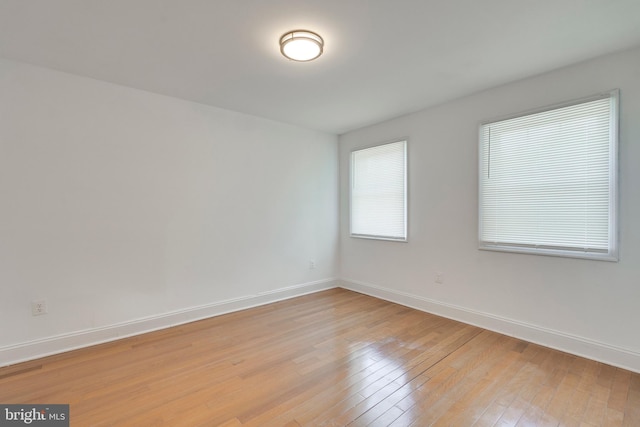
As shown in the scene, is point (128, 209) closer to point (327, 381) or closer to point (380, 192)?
point (327, 381)

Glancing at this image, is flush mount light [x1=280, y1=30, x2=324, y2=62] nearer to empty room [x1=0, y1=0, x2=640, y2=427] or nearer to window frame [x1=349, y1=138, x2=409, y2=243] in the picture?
empty room [x1=0, y1=0, x2=640, y2=427]

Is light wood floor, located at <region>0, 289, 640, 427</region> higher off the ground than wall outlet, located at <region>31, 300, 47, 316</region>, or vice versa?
wall outlet, located at <region>31, 300, 47, 316</region>

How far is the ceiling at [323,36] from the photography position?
176 centimetres

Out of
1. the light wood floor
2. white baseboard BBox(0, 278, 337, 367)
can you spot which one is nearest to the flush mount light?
the light wood floor

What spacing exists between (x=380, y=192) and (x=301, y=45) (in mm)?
2439

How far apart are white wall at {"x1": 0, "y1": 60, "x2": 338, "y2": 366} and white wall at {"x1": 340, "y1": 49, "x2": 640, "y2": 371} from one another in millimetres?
1501

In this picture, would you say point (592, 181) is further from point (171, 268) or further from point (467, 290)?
point (171, 268)

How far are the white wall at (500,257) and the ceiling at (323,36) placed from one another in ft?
0.76

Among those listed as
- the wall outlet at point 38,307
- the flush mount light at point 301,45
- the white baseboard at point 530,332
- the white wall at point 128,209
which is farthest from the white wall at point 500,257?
the wall outlet at point 38,307

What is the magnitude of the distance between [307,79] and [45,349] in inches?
129

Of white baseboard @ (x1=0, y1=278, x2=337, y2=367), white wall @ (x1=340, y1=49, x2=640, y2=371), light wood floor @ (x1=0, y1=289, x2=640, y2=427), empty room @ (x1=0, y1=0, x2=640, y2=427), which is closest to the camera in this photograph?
light wood floor @ (x1=0, y1=289, x2=640, y2=427)

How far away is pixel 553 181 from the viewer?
2562mm

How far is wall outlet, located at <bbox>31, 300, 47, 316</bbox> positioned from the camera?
7.85 feet

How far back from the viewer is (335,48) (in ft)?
7.18
